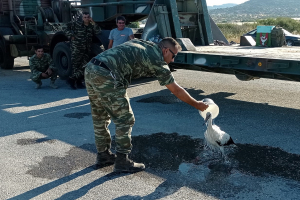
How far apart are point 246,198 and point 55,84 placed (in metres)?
7.14

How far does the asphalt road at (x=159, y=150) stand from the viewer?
12.6ft

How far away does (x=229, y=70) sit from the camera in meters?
6.89

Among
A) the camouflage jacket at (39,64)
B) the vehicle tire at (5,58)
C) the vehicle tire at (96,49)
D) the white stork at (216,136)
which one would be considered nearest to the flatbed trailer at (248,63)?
the white stork at (216,136)

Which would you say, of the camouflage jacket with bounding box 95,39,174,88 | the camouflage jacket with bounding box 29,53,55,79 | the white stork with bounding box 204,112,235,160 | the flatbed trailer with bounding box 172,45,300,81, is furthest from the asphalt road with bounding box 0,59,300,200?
the camouflage jacket with bounding box 95,39,174,88

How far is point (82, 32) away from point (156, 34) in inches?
70.1

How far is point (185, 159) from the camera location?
462 centimetres

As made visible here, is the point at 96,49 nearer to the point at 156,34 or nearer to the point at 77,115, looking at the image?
the point at 156,34

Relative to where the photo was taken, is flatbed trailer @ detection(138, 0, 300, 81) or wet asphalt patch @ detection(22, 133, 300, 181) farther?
flatbed trailer @ detection(138, 0, 300, 81)

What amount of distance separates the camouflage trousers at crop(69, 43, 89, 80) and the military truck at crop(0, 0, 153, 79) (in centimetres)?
36

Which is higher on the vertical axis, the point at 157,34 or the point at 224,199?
the point at 157,34

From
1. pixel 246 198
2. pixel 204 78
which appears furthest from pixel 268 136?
pixel 204 78

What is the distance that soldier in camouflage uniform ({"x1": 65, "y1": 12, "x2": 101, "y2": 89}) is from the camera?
29.1 ft

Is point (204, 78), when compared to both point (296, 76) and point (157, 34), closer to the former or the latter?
point (157, 34)

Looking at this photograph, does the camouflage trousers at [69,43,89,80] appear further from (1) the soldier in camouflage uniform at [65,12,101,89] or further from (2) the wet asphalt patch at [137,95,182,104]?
(2) the wet asphalt patch at [137,95,182,104]
